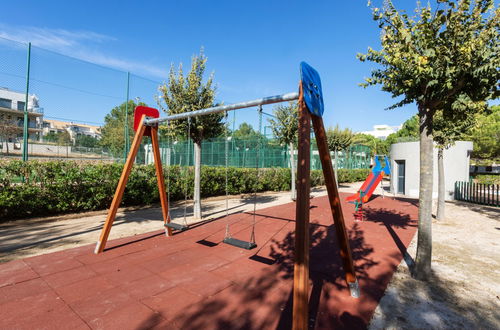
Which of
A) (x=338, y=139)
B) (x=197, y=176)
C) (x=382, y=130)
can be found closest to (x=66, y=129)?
(x=338, y=139)

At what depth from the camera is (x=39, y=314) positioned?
9.35 feet

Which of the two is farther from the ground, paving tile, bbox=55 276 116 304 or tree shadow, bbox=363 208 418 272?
tree shadow, bbox=363 208 418 272

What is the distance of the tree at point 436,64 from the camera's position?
357 centimetres

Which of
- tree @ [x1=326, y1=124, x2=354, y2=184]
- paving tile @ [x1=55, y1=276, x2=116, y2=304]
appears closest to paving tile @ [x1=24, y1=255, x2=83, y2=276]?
paving tile @ [x1=55, y1=276, x2=116, y2=304]

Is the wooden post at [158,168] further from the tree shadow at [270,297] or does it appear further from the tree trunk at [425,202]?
the tree trunk at [425,202]

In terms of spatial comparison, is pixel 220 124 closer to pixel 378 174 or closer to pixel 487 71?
pixel 487 71

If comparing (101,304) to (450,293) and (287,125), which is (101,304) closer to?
(450,293)

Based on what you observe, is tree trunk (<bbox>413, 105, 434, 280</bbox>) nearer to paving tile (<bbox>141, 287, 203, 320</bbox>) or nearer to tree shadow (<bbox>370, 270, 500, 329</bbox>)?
tree shadow (<bbox>370, 270, 500, 329</bbox>)

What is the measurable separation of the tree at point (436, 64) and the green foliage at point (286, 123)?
810 centimetres

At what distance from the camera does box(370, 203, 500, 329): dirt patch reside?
9.39ft

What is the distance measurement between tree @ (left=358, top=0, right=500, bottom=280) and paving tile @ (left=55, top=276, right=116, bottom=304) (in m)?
4.52

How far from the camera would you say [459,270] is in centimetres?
436

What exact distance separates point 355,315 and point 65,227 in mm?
6871

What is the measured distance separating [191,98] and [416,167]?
13173 mm
